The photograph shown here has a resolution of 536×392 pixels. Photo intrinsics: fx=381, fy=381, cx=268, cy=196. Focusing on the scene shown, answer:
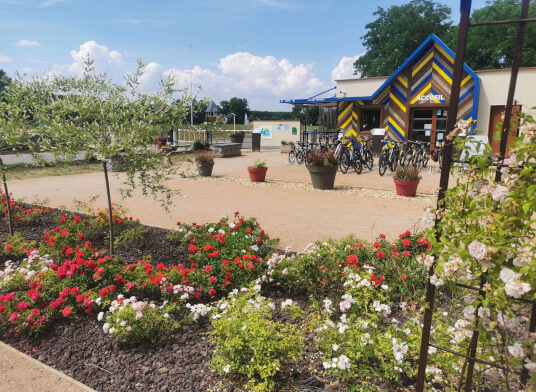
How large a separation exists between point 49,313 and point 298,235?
11.0 feet

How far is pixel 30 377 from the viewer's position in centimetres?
254

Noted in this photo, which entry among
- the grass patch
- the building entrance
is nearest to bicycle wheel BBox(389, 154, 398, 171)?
the building entrance

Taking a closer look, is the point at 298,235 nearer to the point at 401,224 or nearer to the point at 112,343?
the point at 401,224

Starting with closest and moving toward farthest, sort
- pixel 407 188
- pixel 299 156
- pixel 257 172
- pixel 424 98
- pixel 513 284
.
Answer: pixel 513 284 < pixel 407 188 < pixel 257 172 < pixel 299 156 < pixel 424 98

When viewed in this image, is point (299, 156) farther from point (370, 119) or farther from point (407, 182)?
point (407, 182)

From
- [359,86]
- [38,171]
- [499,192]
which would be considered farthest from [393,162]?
[38,171]

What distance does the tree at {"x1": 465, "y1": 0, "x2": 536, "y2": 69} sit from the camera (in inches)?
1136

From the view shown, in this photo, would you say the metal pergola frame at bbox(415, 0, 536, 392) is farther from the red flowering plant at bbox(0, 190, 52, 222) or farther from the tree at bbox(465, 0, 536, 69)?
the tree at bbox(465, 0, 536, 69)

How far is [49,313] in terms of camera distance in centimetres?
320

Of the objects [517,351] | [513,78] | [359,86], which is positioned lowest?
[517,351]

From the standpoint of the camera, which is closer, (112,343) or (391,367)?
(391,367)

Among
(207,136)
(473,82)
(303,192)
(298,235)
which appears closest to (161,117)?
(298,235)

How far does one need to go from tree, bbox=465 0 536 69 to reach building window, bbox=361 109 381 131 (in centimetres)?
1938

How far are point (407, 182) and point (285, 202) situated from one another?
2.63 meters
